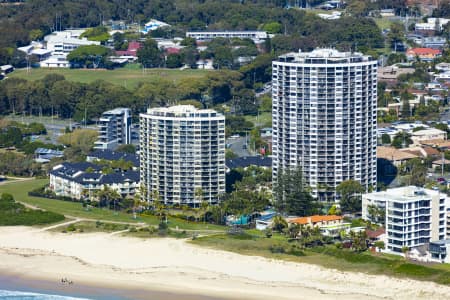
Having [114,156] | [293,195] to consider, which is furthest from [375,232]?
[114,156]

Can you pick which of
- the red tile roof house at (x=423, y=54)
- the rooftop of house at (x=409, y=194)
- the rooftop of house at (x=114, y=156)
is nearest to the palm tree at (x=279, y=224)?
the rooftop of house at (x=409, y=194)

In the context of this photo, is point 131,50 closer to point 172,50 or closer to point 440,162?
point 172,50

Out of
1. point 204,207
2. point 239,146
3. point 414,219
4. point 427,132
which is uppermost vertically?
point 414,219

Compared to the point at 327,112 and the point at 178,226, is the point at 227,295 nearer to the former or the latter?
the point at 178,226

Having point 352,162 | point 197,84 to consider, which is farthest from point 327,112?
point 197,84

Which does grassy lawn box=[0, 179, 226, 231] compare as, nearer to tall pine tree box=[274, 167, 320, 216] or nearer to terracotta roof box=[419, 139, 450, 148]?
tall pine tree box=[274, 167, 320, 216]

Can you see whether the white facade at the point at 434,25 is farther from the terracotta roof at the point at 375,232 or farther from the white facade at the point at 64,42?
the terracotta roof at the point at 375,232
